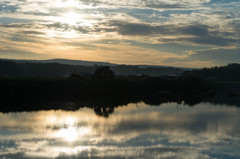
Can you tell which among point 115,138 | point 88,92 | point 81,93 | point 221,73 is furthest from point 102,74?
point 221,73

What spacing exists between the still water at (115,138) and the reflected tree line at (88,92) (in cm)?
1155

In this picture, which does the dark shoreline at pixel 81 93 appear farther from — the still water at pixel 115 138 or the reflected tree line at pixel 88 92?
the still water at pixel 115 138

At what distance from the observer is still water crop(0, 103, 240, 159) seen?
22031 mm

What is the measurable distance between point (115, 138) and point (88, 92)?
156 ft

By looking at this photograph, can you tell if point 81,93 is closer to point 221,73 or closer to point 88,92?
point 88,92

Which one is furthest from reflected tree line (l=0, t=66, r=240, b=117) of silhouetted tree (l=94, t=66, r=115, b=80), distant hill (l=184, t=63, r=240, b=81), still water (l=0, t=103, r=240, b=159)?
distant hill (l=184, t=63, r=240, b=81)

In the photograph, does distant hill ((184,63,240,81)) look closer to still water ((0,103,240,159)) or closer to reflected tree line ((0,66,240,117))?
reflected tree line ((0,66,240,117))

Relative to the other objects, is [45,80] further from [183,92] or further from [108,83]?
[183,92]

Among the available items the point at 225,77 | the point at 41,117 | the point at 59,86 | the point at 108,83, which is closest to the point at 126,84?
the point at 108,83

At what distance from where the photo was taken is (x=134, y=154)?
2178 centimetres

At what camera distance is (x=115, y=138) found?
88.9 feet

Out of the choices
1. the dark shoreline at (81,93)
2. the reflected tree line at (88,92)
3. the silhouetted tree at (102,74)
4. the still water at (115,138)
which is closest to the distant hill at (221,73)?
the reflected tree line at (88,92)

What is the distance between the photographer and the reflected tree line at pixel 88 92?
55297 mm

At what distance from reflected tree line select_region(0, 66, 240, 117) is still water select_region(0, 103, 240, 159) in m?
11.5
